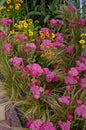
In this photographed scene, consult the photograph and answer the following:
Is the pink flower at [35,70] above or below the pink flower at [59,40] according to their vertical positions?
below

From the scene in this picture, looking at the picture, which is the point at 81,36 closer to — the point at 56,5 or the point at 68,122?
the point at 56,5

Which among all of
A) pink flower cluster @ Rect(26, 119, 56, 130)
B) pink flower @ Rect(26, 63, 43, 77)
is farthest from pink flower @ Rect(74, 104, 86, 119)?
pink flower @ Rect(26, 63, 43, 77)

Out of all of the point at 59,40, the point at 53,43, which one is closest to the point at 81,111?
the point at 53,43

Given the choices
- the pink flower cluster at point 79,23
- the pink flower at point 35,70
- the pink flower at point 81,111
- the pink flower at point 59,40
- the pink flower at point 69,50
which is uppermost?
the pink flower cluster at point 79,23

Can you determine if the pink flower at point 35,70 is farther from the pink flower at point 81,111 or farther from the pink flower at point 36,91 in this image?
the pink flower at point 81,111

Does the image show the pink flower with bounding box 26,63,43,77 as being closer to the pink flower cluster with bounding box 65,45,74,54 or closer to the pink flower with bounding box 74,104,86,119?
the pink flower with bounding box 74,104,86,119

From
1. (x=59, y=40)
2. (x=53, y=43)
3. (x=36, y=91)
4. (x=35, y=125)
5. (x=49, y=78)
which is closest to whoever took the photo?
(x=35, y=125)

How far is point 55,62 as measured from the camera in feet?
11.5

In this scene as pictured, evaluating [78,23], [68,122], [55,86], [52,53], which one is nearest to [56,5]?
[78,23]

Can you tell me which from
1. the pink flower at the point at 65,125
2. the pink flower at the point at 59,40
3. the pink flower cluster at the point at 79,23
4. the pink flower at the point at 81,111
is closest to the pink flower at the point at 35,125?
the pink flower at the point at 65,125

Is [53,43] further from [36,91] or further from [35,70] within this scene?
[36,91]

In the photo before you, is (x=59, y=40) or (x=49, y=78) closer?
(x=49, y=78)

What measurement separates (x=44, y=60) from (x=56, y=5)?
122 centimetres

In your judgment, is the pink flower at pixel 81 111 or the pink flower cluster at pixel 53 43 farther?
the pink flower cluster at pixel 53 43
